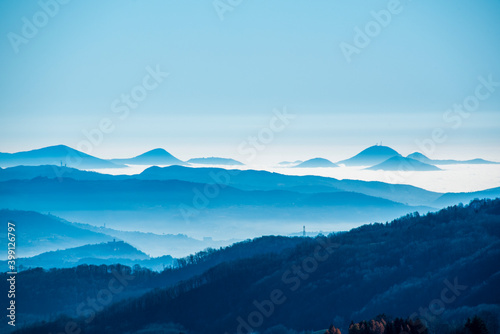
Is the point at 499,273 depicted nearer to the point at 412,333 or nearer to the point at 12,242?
the point at 412,333

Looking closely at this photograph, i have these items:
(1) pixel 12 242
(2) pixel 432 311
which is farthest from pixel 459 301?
(1) pixel 12 242

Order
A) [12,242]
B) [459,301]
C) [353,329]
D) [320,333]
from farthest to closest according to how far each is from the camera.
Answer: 1. [459,301]
2. [12,242]
3. [320,333]
4. [353,329]

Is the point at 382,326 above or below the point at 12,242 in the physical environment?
below

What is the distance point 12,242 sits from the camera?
180m

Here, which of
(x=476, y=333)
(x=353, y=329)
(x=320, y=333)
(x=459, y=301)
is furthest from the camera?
(x=459, y=301)

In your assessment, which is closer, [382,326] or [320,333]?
[382,326]

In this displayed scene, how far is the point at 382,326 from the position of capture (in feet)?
418

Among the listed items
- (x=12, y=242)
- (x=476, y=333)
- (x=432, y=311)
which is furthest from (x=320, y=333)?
(x=12, y=242)

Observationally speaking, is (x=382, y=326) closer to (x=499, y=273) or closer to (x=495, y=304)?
(x=495, y=304)

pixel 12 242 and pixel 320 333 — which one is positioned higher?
pixel 12 242

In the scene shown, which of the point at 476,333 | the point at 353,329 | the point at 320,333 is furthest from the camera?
the point at 320,333

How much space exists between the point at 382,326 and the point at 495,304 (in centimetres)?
5456

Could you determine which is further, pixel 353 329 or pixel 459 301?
pixel 459 301

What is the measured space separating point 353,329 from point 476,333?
19178mm
